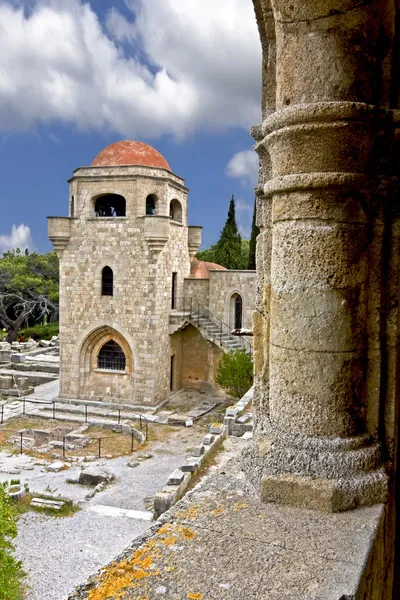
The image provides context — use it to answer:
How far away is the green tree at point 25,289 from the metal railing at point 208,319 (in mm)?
19564

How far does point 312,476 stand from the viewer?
2838 mm

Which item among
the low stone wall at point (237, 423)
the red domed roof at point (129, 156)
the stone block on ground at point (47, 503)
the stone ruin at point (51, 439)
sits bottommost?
the stone block on ground at point (47, 503)

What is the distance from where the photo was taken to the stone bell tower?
18.7m

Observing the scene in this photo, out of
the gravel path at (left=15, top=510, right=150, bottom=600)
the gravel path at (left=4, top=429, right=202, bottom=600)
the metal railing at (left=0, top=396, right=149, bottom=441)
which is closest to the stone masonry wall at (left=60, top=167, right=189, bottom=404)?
the metal railing at (left=0, top=396, right=149, bottom=441)

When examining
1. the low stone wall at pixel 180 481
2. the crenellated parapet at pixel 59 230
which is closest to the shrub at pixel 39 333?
the crenellated parapet at pixel 59 230

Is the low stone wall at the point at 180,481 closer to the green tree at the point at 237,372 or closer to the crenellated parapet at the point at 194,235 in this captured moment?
the green tree at the point at 237,372

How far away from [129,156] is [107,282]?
4.97 m

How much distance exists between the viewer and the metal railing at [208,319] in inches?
792

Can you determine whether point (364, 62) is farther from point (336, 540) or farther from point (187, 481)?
point (187, 481)

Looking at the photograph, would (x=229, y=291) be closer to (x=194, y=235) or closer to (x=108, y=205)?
(x=194, y=235)

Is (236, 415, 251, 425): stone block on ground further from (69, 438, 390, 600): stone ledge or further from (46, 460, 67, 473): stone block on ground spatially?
(69, 438, 390, 600): stone ledge

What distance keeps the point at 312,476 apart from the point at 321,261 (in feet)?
3.85

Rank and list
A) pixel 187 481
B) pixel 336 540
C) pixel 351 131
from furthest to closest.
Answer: pixel 187 481, pixel 351 131, pixel 336 540

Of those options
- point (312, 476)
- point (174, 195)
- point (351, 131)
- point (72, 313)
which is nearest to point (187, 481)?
point (312, 476)
